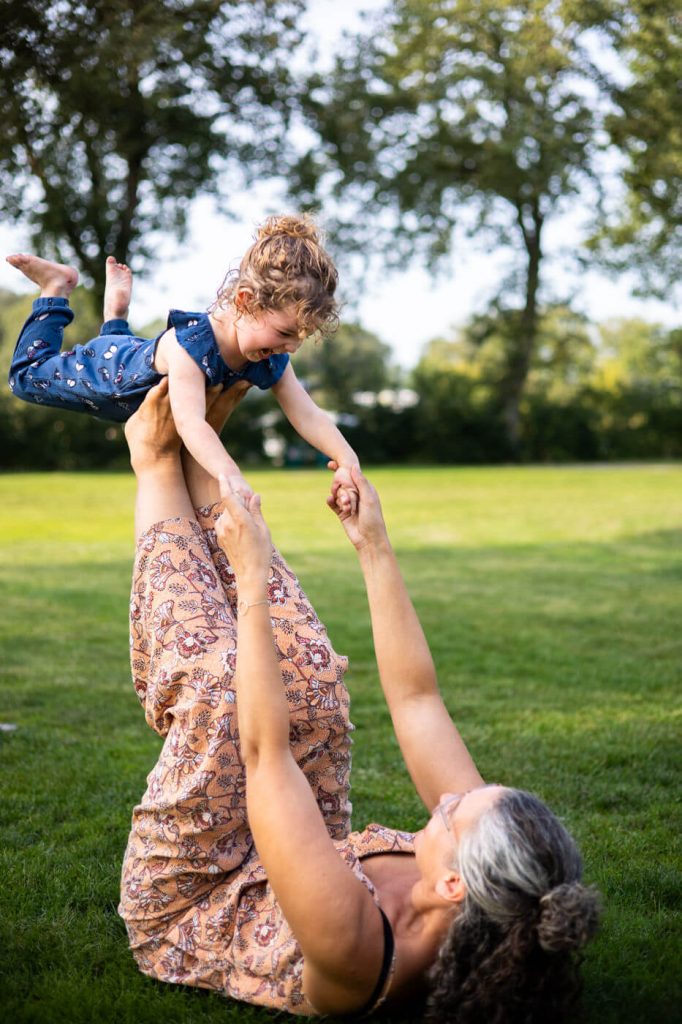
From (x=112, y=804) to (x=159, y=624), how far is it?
1658mm

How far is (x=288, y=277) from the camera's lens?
10.9ft

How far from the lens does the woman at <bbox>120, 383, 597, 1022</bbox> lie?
2.12 metres

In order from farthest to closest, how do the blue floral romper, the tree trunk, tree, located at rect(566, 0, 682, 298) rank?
1. the tree trunk
2. tree, located at rect(566, 0, 682, 298)
3. the blue floral romper

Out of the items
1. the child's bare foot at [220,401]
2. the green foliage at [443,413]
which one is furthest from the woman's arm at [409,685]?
the green foliage at [443,413]

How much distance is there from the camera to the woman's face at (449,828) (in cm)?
223

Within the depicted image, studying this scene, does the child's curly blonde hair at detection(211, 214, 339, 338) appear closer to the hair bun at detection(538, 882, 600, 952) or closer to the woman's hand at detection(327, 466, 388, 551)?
the woman's hand at detection(327, 466, 388, 551)

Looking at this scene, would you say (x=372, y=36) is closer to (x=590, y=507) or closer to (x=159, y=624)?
(x=590, y=507)

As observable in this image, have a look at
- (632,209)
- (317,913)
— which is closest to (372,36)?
(632,209)

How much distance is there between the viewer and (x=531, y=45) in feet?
82.8

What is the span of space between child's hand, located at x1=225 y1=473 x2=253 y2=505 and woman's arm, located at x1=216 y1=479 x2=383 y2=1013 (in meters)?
0.12

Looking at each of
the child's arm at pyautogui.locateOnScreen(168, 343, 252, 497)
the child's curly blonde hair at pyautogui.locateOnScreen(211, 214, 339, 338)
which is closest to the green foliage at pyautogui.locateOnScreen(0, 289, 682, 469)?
the child's curly blonde hair at pyautogui.locateOnScreen(211, 214, 339, 338)

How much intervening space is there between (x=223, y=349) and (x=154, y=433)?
410 mm

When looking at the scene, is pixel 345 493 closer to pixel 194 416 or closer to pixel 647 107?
pixel 194 416

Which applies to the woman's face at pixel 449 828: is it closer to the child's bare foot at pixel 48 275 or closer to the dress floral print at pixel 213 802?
the dress floral print at pixel 213 802
